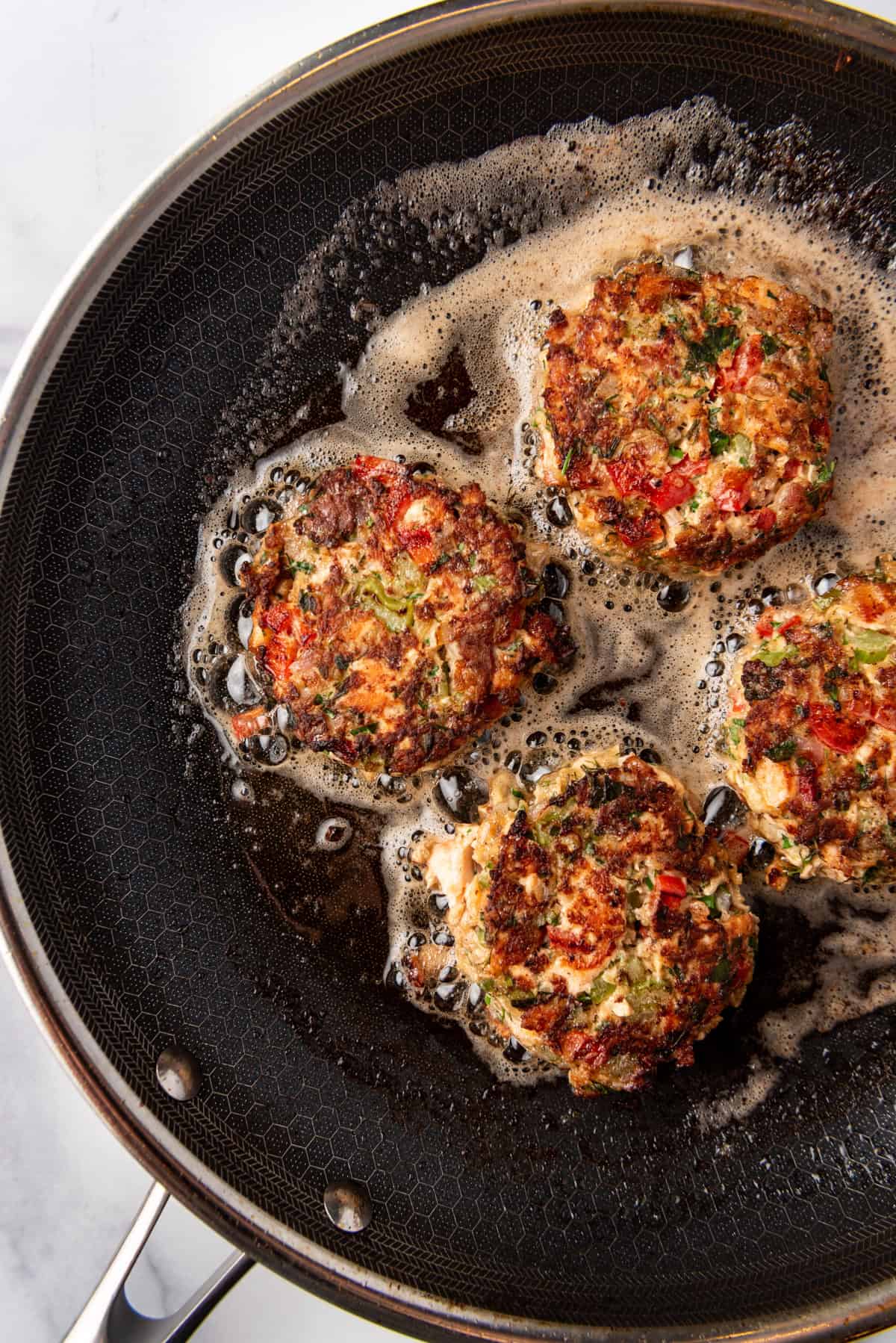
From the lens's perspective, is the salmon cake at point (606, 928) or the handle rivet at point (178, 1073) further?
the handle rivet at point (178, 1073)

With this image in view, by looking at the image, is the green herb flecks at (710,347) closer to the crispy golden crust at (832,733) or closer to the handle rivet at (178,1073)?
the crispy golden crust at (832,733)

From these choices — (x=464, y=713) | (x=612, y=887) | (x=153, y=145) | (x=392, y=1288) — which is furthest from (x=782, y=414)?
(x=392, y=1288)

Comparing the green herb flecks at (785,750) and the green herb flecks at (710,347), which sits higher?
the green herb flecks at (710,347)

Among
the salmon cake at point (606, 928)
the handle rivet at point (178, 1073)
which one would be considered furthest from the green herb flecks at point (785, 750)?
the handle rivet at point (178, 1073)

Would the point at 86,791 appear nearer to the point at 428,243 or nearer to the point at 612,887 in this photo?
the point at 612,887

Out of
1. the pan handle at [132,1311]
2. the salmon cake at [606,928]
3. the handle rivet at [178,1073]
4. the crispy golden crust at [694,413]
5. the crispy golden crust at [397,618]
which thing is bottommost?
the pan handle at [132,1311]
